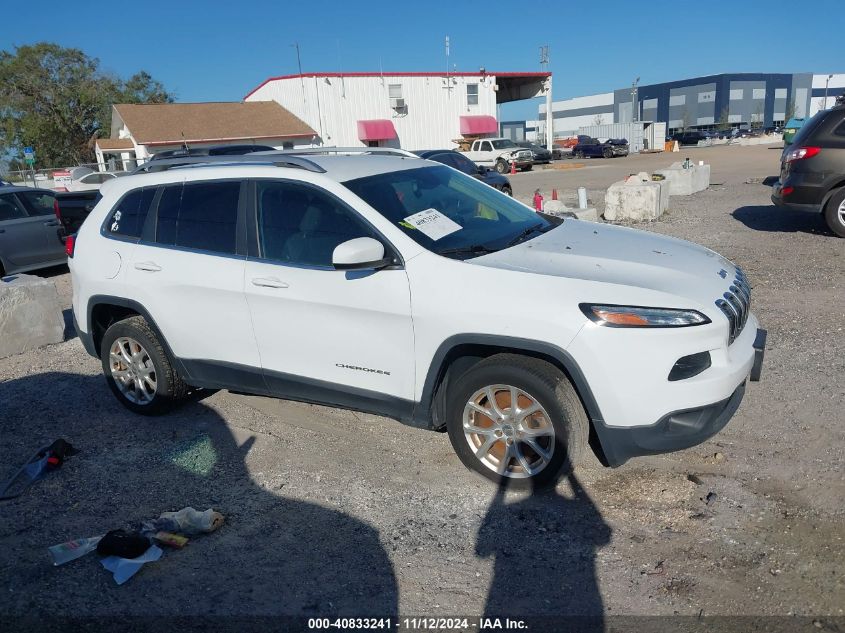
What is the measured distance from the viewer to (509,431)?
3.69 metres

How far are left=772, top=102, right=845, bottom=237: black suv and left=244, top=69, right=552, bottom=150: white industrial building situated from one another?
36.4 meters

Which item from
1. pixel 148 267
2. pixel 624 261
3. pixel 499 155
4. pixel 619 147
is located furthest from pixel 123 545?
pixel 619 147

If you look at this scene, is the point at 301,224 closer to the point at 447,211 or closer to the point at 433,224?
the point at 433,224

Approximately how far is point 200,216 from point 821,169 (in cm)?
906

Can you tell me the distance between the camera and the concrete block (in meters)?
7.09

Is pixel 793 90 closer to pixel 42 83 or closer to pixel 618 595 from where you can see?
pixel 42 83

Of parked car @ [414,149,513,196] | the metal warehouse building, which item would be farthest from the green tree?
the metal warehouse building

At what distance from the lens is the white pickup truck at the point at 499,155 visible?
121 feet

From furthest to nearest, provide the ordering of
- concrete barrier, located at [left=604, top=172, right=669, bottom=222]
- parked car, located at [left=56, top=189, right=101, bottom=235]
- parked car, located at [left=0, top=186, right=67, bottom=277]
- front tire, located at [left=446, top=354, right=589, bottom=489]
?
concrete barrier, located at [left=604, top=172, right=669, bottom=222]
parked car, located at [left=56, top=189, right=101, bottom=235]
parked car, located at [left=0, top=186, right=67, bottom=277]
front tire, located at [left=446, top=354, right=589, bottom=489]

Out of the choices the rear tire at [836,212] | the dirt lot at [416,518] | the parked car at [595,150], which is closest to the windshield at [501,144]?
the parked car at [595,150]

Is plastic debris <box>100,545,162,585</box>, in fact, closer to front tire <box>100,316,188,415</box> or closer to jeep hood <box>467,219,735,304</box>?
front tire <box>100,316,188,415</box>

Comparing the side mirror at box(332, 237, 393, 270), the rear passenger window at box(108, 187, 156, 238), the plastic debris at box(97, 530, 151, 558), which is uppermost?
the rear passenger window at box(108, 187, 156, 238)

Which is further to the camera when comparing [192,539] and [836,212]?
[836,212]

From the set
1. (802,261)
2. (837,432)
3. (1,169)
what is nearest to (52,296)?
(837,432)
